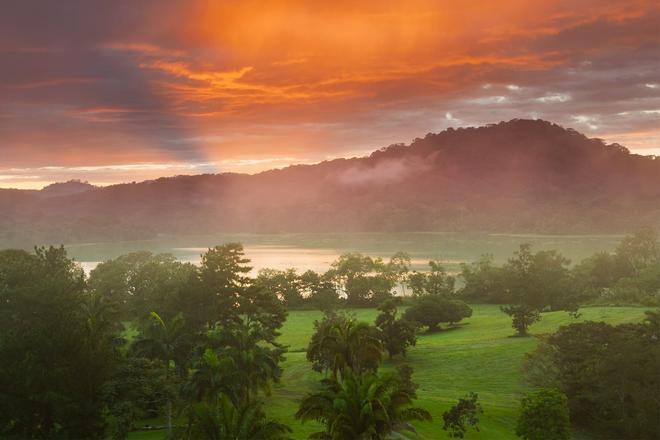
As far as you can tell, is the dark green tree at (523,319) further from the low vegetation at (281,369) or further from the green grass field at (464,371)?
the green grass field at (464,371)

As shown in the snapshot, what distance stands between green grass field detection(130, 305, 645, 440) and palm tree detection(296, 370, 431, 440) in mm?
12599

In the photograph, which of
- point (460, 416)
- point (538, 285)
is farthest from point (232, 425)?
point (538, 285)

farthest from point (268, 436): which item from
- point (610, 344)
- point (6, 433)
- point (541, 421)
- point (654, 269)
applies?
point (654, 269)

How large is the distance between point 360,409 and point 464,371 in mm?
35768

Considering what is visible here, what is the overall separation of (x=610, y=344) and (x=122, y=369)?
1532 inches

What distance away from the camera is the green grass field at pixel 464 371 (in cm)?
4634

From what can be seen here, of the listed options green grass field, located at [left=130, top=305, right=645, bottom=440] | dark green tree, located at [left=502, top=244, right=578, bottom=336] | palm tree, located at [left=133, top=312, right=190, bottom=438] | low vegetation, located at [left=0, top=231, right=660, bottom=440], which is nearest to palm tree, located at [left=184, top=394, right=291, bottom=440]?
low vegetation, located at [left=0, top=231, right=660, bottom=440]

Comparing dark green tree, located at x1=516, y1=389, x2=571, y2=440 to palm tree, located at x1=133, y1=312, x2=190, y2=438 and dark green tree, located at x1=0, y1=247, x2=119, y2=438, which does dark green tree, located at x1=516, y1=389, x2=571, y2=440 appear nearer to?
palm tree, located at x1=133, y1=312, x2=190, y2=438

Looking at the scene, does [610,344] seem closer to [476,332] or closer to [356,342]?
[356,342]

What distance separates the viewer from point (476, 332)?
275ft

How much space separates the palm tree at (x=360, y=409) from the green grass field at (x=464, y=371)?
12.6m

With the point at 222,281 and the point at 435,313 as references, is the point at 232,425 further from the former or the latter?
the point at 435,313

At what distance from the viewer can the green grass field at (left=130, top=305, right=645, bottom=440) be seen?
4634 cm

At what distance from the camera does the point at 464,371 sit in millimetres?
61781
